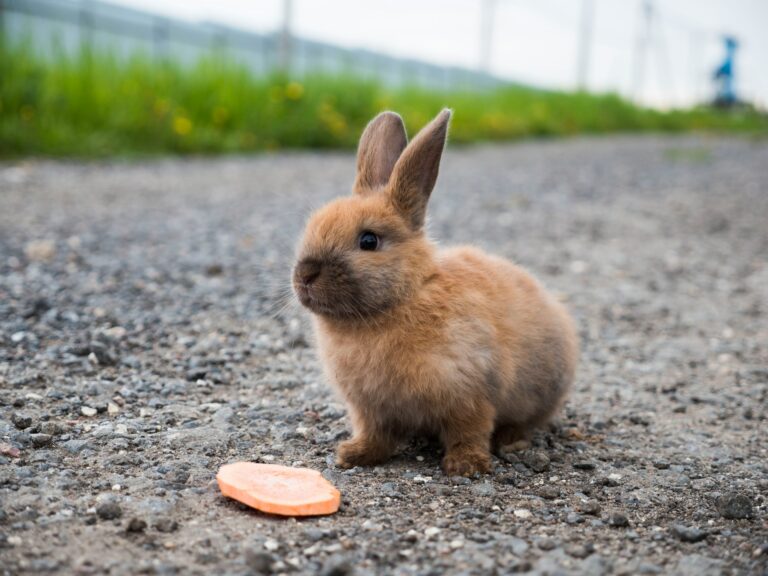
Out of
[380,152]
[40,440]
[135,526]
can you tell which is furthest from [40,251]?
[135,526]

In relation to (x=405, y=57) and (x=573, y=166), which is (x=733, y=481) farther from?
(x=405, y=57)

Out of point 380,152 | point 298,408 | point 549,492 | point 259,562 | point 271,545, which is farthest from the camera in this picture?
point 298,408

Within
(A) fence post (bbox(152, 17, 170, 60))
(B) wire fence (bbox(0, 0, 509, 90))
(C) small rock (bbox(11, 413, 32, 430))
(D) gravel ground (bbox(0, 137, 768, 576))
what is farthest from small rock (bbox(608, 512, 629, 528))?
(A) fence post (bbox(152, 17, 170, 60))

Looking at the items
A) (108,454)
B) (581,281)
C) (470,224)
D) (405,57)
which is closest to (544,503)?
(108,454)

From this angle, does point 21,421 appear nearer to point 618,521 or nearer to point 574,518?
point 574,518

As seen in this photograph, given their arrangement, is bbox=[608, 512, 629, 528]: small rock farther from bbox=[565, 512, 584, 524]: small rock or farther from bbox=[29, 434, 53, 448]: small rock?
bbox=[29, 434, 53, 448]: small rock

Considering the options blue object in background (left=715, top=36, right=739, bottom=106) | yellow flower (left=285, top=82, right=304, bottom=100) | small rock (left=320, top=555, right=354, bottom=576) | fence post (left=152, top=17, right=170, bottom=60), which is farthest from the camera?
blue object in background (left=715, top=36, right=739, bottom=106)
